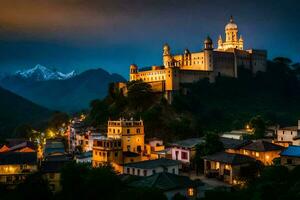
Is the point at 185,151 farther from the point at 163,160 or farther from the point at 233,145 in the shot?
the point at 163,160

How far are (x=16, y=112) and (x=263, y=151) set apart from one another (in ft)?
438

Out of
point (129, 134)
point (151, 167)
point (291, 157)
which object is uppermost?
point (129, 134)

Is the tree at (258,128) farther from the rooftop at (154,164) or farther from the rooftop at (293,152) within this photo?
the rooftop at (293,152)

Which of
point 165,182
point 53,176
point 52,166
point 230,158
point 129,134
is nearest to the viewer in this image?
point 165,182

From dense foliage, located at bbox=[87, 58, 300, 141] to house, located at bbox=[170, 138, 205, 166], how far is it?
1053 cm

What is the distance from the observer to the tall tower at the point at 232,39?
103 m

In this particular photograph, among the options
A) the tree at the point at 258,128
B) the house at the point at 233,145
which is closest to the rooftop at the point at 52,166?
the house at the point at 233,145

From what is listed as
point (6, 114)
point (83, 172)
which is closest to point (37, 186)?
point (83, 172)

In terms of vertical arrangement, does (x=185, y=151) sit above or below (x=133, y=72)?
below

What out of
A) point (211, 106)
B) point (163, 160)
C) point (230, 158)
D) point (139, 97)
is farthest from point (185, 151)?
point (211, 106)

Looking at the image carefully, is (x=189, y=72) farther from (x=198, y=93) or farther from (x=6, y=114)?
(x=6, y=114)

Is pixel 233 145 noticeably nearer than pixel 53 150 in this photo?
Yes

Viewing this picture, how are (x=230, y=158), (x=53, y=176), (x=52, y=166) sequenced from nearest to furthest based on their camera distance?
(x=230, y=158)
(x=53, y=176)
(x=52, y=166)

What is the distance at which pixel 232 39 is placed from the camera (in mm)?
102938
